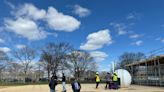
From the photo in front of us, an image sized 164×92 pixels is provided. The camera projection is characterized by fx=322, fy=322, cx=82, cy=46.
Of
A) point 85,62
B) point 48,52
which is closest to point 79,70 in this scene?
point 85,62

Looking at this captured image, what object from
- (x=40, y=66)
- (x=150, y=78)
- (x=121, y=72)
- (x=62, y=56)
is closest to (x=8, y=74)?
(x=40, y=66)

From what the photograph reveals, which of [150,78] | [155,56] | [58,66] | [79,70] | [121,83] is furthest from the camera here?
[79,70]

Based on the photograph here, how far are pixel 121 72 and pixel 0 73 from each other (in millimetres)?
60660

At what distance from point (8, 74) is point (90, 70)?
24.3 meters

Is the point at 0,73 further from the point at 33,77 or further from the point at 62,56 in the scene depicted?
the point at 62,56

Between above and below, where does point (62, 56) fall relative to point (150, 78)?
above

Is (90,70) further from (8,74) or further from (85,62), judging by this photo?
(8,74)

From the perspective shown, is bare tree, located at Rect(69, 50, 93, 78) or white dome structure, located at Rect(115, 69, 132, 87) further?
bare tree, located at Rect(69, 50, 93, 78)

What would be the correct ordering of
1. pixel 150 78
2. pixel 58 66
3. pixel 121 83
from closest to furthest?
pixel 121 83
pixel 150 78
pixel 58 66

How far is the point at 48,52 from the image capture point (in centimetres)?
8619

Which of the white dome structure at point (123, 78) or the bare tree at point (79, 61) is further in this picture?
the bare tree at point (79, 61)

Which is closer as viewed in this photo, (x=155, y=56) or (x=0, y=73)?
(x=155, y=56)

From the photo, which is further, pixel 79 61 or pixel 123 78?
pixel 79 61

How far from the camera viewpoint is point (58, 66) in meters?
85.2
